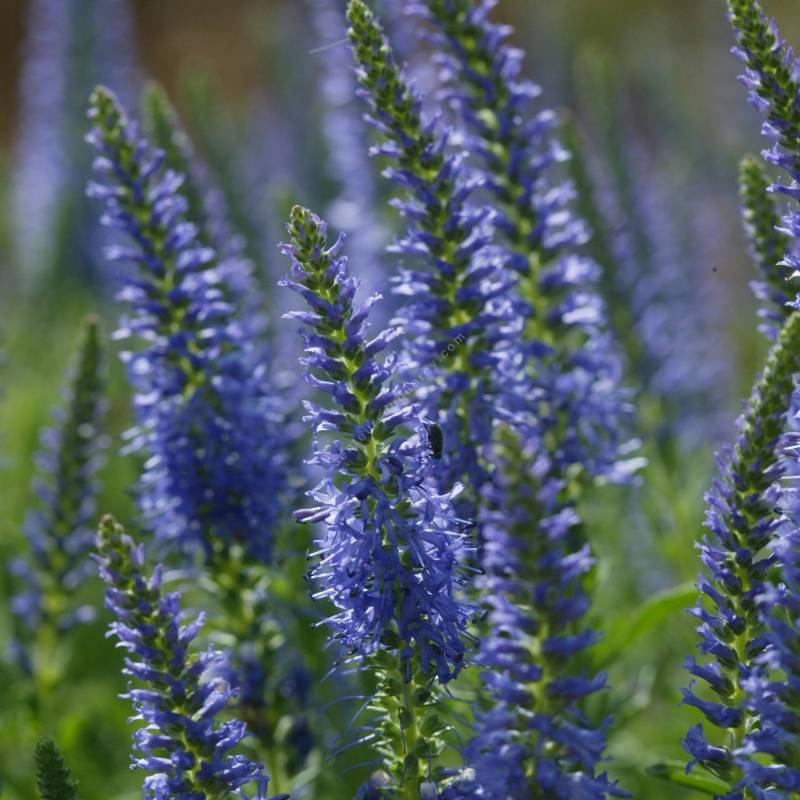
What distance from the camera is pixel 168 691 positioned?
2031mm

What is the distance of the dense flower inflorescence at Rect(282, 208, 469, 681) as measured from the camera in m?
2.12

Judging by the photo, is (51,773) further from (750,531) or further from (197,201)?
(197,201)

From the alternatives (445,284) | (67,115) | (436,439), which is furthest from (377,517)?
(67,115)

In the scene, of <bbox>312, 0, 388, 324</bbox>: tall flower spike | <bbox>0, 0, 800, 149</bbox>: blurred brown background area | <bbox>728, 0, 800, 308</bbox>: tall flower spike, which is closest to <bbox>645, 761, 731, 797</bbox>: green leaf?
<bbox>728, 0, 800, 308</bbox>: tall flower spike

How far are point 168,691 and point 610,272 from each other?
3.20m

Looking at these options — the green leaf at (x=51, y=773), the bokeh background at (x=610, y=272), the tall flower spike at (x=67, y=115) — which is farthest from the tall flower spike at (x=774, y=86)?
the tall flower spike at (x=67, y=115)

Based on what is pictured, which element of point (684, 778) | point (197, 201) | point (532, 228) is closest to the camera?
point (684, 778)

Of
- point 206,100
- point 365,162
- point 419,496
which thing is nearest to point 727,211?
point 365,162

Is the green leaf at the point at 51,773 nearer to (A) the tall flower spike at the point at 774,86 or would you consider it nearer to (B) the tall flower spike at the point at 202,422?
(B) the tall flower spike at the point at 202,422

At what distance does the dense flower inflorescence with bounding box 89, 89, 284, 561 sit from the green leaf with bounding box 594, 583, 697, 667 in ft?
3.23

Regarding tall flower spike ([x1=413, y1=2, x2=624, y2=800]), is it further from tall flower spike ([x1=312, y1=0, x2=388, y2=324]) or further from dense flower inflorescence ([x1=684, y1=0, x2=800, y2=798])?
tall flower spike ([x1=312, y1=0, x2=388, y2=324])

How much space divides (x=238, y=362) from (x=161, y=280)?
31 centimetres

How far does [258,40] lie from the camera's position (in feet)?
44.5

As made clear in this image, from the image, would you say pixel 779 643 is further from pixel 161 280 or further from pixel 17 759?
pixel 17 759
